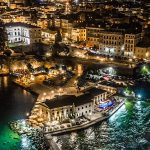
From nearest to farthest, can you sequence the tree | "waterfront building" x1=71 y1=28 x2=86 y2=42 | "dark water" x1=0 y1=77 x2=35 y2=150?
"dark water" x1=0 y1=77 x2=35 y2=150
the tree
"waterfront building" x1=71 y1=28 x2=86 y2=42

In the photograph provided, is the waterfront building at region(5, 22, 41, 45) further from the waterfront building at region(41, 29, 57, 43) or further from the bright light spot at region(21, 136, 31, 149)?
the bright light spot at region(21, 136, 31, 149)

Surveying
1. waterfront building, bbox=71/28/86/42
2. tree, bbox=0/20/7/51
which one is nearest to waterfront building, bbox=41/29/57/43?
waterfront building, bbox=71/28/86/42

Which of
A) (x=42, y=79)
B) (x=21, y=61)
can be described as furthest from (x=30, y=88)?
(x=21, y=61)

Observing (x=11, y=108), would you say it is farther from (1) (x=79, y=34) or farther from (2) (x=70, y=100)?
(1) (x=79, y=34)

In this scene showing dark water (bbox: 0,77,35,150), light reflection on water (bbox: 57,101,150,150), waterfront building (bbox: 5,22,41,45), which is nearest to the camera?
light reflection on water (bbox: 57,101,150,150)

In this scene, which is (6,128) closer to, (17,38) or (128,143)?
(128,143)

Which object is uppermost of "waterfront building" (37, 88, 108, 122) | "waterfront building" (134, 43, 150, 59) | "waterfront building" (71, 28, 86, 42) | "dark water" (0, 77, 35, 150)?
"waterfront building" (71, 28, 86, 42)

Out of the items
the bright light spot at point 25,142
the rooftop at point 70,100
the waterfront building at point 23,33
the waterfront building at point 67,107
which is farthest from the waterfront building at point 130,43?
the bright light spot at point 25,142

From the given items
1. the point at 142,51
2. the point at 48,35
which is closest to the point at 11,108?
the point at 142,51
